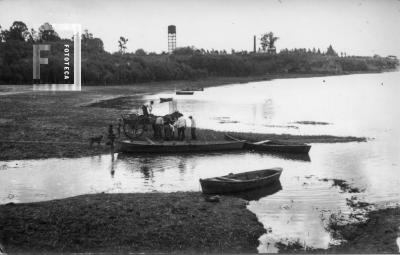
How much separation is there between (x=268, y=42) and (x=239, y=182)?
141 metres

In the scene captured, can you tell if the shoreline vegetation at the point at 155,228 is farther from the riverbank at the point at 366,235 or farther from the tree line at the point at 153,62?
the tree line at the point at 153,62

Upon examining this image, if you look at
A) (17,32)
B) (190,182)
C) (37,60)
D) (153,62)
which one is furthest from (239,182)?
(153,62)

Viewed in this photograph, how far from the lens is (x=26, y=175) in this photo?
875 inches

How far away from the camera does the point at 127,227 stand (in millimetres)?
15016

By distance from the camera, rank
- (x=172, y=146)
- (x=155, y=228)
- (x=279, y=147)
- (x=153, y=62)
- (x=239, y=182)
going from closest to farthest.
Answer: (x=155, y=228)
(x=239, y=182)
(x=172, y=146)
(x=279, y=147)
(x=153, y=62)

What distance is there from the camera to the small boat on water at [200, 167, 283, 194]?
1906cm

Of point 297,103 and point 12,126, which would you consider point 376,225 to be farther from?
point 297,103

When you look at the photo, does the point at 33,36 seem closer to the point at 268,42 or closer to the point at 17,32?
the point at 17,32

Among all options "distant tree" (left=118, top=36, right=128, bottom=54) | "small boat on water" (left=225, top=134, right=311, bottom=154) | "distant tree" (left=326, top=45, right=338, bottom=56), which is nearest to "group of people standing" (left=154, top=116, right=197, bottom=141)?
"small boat on water" (left=225, top=134, right=311, bottom=154)

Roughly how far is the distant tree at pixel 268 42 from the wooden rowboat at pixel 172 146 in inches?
5165

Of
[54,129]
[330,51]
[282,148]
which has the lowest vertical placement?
[282,148]

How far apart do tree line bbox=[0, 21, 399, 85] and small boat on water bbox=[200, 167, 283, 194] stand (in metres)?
16.5

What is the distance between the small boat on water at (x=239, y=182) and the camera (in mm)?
19062

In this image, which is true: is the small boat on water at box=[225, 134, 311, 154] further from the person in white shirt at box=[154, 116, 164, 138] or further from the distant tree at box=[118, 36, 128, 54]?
the distant tree at box=[118, 36, 128, 54]
